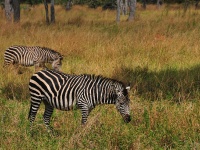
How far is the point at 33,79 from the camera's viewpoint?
5379 mm

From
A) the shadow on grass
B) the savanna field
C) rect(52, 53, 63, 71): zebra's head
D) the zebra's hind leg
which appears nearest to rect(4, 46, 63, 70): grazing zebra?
rect(52, 53, 63, 71): zebra's head

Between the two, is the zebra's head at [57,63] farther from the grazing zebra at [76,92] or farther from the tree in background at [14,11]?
the tree in background at [14,11]

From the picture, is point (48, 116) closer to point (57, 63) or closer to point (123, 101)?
point (123, 101)

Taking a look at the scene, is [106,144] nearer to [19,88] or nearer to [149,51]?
[19,88]

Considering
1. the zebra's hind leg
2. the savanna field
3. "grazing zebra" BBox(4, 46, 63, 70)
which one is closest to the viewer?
the savanna field

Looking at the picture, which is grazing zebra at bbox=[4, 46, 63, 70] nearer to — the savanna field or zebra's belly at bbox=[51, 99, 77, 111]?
the savanna field

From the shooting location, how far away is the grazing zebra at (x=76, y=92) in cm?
508

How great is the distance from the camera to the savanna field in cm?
486

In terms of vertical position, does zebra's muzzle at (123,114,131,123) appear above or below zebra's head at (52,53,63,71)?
above

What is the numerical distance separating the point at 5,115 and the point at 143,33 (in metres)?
7.78

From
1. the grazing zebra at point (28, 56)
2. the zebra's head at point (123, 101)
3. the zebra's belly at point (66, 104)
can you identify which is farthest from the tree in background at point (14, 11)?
the zebra's head at point (123, 101)

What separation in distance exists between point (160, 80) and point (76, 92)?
3311 mm

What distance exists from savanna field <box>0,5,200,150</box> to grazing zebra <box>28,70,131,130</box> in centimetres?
21

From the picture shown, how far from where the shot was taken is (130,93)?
6.84 meters
